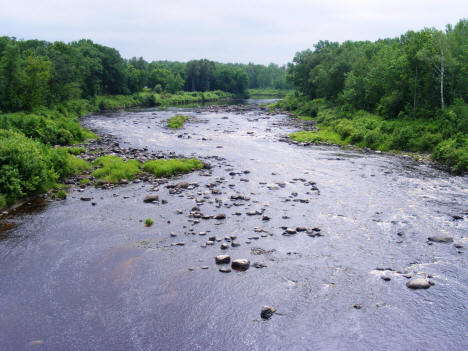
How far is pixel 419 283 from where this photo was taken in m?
17.5

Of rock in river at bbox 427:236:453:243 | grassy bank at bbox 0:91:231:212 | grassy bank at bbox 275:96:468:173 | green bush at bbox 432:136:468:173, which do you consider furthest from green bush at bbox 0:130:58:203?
green bush at bbox 432:136:468:173

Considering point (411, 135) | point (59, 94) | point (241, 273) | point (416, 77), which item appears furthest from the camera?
point (59, 94)

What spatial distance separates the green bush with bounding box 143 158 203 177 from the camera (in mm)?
35906

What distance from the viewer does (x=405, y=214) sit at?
84.3 feet

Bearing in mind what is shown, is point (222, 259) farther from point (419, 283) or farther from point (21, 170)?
point (21, 170)

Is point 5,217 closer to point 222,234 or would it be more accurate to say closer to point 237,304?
point 222,234

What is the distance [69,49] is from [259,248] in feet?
330

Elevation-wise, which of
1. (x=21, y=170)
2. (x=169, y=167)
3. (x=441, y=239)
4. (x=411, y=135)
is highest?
(x=411, y=135)

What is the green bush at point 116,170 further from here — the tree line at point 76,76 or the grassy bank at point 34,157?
the tree line at point 76,76

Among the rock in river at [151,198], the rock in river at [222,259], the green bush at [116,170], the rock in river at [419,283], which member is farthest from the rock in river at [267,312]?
the green bush at [116,170]

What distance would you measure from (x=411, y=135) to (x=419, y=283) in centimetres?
3395

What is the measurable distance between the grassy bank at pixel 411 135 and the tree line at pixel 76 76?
46.0m

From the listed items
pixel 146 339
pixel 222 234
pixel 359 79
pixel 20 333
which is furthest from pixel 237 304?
pixel 359 79

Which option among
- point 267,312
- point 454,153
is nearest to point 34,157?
point 267,312
